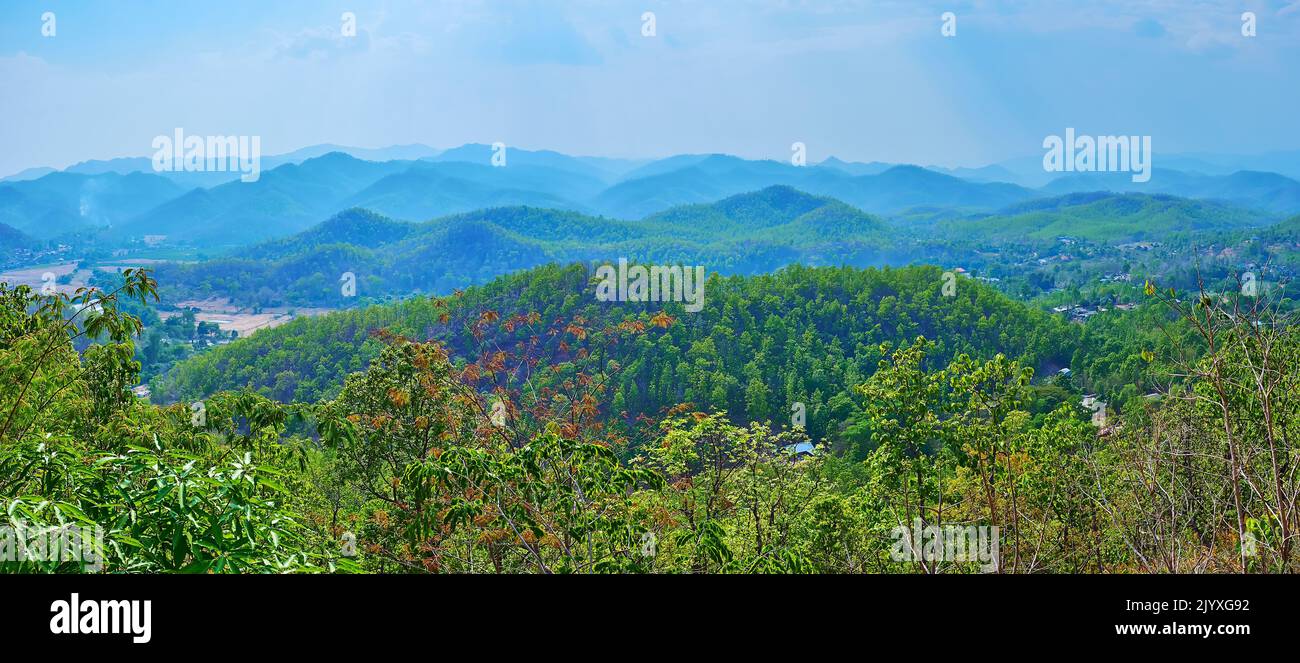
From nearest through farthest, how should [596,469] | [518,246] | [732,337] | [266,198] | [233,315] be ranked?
1. [596,469]
2. [732,337]
3. [233,315]
4. [518,246]
5. [266,198]

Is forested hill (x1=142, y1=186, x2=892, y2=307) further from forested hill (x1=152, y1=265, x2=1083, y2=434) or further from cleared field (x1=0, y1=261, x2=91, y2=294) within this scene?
forested hill (x1=152, y1=265, x2=1083, y2=434)

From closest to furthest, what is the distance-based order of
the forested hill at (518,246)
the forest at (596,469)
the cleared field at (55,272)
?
the forest at (596,469), the cleared field at (55,272), the forested hill at (518,246)

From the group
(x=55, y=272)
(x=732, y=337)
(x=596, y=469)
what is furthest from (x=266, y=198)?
(x=596, y=469)

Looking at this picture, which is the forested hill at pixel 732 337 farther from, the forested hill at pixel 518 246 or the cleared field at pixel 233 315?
the forested hill at pixel 518 246

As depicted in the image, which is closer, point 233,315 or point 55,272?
point 55,272

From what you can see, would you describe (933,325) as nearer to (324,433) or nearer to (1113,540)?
(1113,540)

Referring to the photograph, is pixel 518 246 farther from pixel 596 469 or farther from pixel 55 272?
pixel 596 469

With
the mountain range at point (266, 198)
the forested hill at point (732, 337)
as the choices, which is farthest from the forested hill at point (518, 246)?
the forested hill at point (732, 337)

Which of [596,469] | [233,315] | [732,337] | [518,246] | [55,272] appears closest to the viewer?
[596,469]

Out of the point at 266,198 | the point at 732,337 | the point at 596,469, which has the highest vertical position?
the point at 266,198
